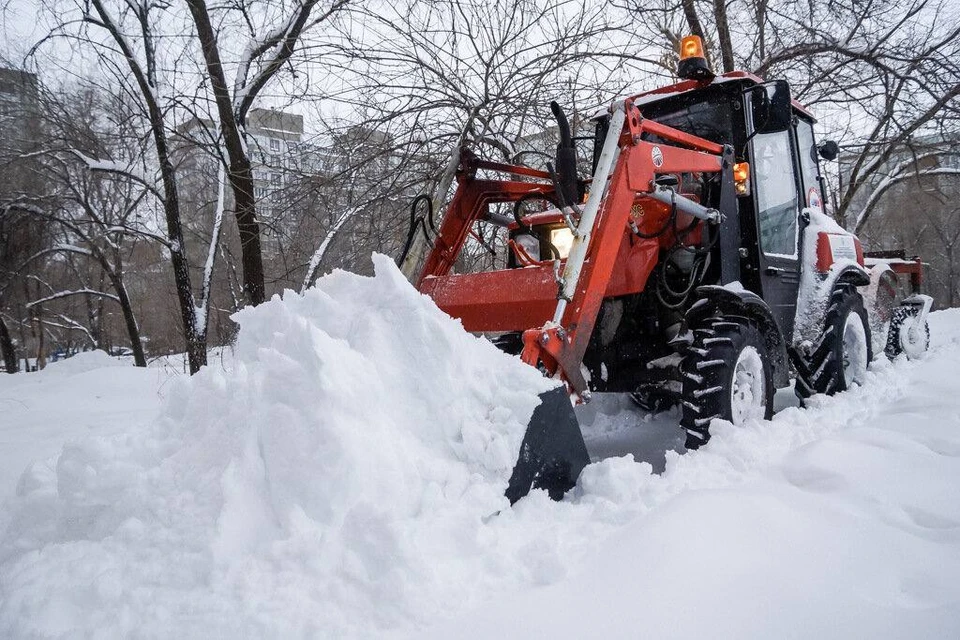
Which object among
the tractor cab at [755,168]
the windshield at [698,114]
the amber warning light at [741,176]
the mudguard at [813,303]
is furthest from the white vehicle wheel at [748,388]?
the windshield at [698,114]

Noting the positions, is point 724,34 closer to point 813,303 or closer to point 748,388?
point 813,303

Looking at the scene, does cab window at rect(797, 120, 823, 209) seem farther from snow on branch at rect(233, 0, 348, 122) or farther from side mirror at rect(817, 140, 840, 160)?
snow on branch at rect(233, 0, 348, 122)

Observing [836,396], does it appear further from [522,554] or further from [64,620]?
[64,620]

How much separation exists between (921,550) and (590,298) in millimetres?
1575

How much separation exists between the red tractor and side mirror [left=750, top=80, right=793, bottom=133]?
0.01 m

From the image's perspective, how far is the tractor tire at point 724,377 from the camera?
9.66ft

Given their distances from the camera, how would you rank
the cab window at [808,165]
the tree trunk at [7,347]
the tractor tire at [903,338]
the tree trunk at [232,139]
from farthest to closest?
the tree trunk at [7,347] < the tree trunk at [232,139] < the tractor tire at [903,338] < the cab window at [808,165]

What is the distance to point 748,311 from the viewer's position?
3404 millimetres

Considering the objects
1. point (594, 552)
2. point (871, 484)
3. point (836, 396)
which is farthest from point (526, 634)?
point (836, 396)

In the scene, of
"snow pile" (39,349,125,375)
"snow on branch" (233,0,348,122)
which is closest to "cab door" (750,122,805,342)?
"snow on branch" (233,0,348,122)

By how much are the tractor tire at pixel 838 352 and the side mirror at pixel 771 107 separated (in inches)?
55.4

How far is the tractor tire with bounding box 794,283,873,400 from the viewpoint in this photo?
4.06 meters

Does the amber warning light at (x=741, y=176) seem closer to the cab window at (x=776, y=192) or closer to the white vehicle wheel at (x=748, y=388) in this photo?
the cab window at (x=776, y=192)

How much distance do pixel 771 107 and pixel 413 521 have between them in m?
3.42
